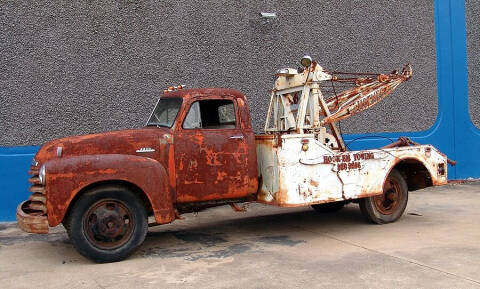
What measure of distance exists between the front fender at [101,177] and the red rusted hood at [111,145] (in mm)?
172

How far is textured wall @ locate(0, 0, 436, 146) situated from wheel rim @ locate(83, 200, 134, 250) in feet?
11.9

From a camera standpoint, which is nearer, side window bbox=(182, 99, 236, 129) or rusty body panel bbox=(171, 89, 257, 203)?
rusty body panel bbox=(171, 89, 257, 203)

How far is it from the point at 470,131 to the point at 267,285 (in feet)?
31.0

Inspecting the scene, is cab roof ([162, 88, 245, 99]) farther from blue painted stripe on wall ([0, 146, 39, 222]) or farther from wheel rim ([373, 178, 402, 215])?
blue painted stripe on wall ([0, 146, 39, 222])

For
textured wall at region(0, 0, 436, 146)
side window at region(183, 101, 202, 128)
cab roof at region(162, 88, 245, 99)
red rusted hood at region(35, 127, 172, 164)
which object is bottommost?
red rusted hood at region(35, 127, 172, 164)

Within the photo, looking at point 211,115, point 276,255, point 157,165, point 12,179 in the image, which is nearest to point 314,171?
point 276,255

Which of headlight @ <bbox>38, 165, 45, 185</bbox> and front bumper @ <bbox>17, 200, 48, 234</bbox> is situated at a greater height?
headlight @ <bbox>38, 165, 45, 185</bbox>

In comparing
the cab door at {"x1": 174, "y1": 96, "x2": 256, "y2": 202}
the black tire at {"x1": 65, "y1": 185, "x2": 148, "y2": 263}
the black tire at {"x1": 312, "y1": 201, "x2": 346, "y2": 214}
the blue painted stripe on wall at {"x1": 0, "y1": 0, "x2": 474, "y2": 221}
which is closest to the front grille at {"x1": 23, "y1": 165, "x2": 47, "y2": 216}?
the black tire at {"x1": 65, "y1": 185, "x2": 148, "y2": 263}

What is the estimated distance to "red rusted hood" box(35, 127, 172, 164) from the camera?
561cm

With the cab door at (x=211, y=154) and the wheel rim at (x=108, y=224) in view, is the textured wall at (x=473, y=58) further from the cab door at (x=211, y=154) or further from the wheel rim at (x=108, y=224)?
the wheel rim at (x=108, y=224)

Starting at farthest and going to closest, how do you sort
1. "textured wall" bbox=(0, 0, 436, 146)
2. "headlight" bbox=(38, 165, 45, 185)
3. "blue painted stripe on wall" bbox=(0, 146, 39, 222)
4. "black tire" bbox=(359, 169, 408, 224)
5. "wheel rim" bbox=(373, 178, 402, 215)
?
"textured wall" bbox=(0, 0, 436, 146), "blue painted stripe on wall" bbox=(0, 146, 39, 222), "wheel rim" bbox=(373, 178, 402, 215), "black tire" bbox=(359, 169, 408, 224), "headlight" bbox=(38, 165, 45, 185)

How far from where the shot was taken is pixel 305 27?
10.6 metres

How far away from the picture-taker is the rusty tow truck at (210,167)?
5.41m

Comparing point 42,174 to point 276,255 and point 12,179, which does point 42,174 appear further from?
point 12,179
